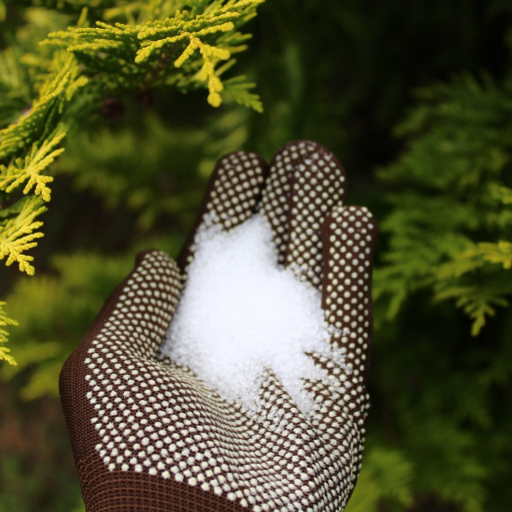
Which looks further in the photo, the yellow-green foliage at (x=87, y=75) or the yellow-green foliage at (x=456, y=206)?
the yellow-green foliage at (x=456, y=206)

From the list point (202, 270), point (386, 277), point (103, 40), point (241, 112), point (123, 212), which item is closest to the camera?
point (103, 40)

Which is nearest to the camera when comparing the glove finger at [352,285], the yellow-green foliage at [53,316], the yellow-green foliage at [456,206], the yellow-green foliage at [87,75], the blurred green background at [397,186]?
the yellow-green foliage at [87,75]

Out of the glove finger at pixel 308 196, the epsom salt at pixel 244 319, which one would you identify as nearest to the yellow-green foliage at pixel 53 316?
the epsom salt at pixel 244 319

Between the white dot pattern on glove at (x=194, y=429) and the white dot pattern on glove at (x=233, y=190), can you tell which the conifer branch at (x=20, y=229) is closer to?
the white dot pattern on glove at (x=194, y=429)

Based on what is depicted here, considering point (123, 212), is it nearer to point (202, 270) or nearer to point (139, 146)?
point (139, 146)

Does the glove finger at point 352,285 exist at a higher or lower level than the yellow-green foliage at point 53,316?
higher

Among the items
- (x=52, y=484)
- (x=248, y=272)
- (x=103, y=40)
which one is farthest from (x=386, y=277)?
(x=52, y=484)

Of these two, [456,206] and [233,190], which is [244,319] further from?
[456,206]

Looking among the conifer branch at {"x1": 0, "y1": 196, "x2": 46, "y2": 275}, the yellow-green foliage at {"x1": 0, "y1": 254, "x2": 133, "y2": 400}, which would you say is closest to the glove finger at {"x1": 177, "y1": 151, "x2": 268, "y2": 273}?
the conifer branch at {"x1": 0, "y1": 196, "x2": 46, "y2": 275}
